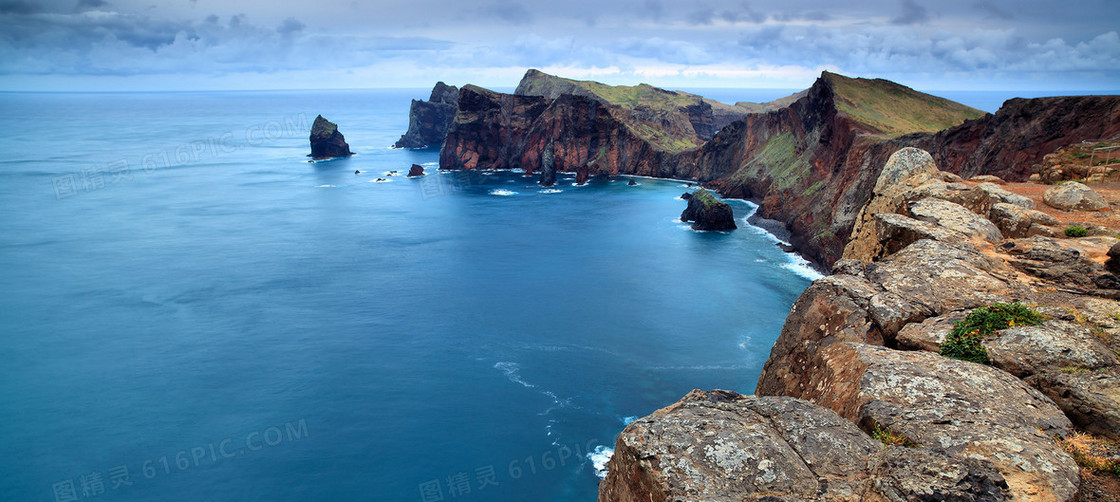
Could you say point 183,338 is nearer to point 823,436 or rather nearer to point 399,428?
point 399,428

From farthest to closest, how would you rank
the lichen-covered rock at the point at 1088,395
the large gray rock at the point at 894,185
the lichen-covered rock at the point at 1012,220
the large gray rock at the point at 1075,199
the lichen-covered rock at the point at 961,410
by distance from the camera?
the large gray rock at the point at 1075,199 → the large gray rock at the point at 894,185 → the lichen-covered rock at the point at 1012,220 → the lichen-covered rock at the point at 1088,395 → the lichen-covered rock at the point at 961,410

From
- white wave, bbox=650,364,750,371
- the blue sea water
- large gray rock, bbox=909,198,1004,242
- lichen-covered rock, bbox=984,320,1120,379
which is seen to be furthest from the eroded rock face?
white wave, bbox=650,364,750,371

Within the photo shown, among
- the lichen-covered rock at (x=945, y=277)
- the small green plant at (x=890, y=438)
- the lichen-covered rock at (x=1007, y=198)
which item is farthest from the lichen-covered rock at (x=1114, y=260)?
the small green plant at (x=890, y=438)

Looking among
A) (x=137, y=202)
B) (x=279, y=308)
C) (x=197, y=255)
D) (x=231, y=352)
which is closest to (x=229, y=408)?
(x=231, y=352)

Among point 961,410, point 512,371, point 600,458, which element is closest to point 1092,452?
point 961,410

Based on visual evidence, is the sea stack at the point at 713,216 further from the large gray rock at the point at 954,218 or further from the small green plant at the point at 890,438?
the small green plant at the point at 890,438
